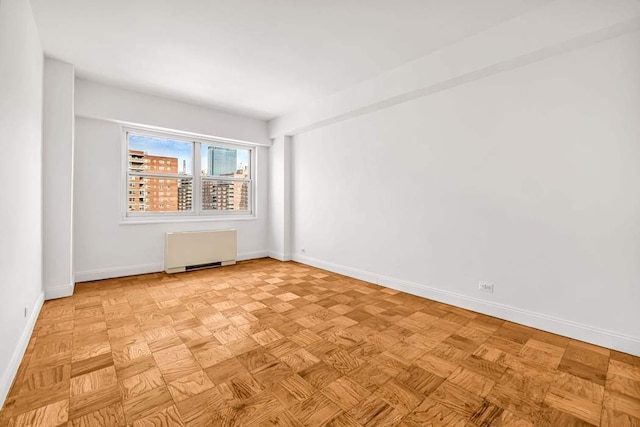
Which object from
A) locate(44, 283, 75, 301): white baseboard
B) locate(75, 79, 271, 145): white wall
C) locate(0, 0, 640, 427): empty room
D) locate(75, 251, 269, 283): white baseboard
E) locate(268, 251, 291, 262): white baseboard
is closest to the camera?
locate(0, 0, 640, 427): empty room

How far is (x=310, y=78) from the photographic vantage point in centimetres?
384

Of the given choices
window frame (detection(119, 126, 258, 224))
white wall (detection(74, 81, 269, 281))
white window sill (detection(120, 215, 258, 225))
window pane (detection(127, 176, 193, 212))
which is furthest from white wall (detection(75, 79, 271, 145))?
white window sill (detection(120, 215, 258, 225))

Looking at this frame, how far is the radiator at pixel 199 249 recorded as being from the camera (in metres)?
4.68

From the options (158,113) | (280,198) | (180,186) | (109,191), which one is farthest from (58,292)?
(280,198)

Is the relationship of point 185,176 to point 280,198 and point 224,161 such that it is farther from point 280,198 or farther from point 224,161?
point 280,198

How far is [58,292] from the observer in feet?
11.2

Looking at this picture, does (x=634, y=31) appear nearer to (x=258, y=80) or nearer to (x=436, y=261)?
(x=436, y=261)

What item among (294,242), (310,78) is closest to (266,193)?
(294,242)

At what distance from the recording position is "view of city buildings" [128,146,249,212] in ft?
15.3

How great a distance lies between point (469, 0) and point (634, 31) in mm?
1267

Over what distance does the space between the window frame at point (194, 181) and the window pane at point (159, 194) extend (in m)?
0.06

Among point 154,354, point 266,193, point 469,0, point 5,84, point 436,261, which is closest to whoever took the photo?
point 5,84

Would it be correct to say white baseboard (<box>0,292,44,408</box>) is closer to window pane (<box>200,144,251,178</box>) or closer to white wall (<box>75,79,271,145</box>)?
white wall (<box>75,79,271,145</box>)

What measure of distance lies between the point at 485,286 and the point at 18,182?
4.24 metres
